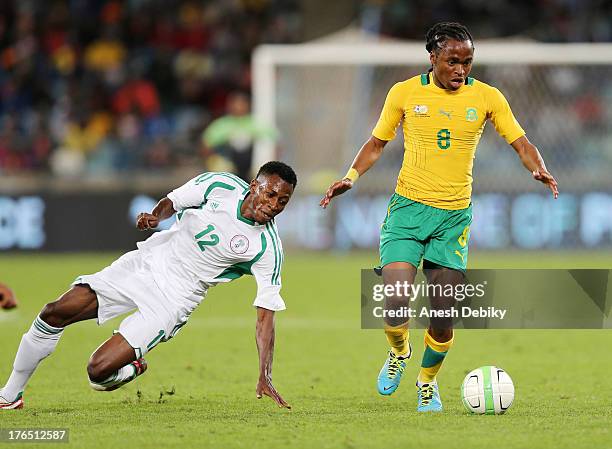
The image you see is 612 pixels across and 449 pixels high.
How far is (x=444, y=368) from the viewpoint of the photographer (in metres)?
9.11

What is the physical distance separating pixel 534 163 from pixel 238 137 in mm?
9591

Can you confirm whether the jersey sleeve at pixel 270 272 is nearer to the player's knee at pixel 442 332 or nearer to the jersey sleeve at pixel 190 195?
the jersey sleeve at pixel 190 195

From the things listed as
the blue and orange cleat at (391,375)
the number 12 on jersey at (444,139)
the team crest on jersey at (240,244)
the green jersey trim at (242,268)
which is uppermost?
the number 12 on jersey at (444,139)

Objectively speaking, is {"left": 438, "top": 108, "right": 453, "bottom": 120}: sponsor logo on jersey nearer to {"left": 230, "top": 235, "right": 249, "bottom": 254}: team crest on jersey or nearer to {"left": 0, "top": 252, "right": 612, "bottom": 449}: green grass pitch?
{"left": 230, "top": 235, "right": 249, "bottom": 254}: team crest on jersey

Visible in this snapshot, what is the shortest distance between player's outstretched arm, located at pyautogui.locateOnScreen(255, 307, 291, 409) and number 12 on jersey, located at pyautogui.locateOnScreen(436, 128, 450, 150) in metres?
1.47

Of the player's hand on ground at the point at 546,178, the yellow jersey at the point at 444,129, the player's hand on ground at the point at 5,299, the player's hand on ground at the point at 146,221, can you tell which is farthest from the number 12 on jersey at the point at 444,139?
the player's hand on ground at the point at 5,299

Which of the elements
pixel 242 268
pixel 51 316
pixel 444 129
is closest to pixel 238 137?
pixel 242 268

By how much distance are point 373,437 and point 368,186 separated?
12.8 m

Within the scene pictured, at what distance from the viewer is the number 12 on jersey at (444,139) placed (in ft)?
24.1

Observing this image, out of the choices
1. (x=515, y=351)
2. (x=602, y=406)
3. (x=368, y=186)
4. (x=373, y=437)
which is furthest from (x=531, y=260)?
(x=373, y=437)

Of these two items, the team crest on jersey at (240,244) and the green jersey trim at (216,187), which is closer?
the team crest on jersey at (240,244)

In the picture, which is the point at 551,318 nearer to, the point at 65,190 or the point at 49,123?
the point at 65,190

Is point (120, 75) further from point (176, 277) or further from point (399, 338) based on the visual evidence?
point (399, 338)

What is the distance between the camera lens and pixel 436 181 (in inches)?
291
